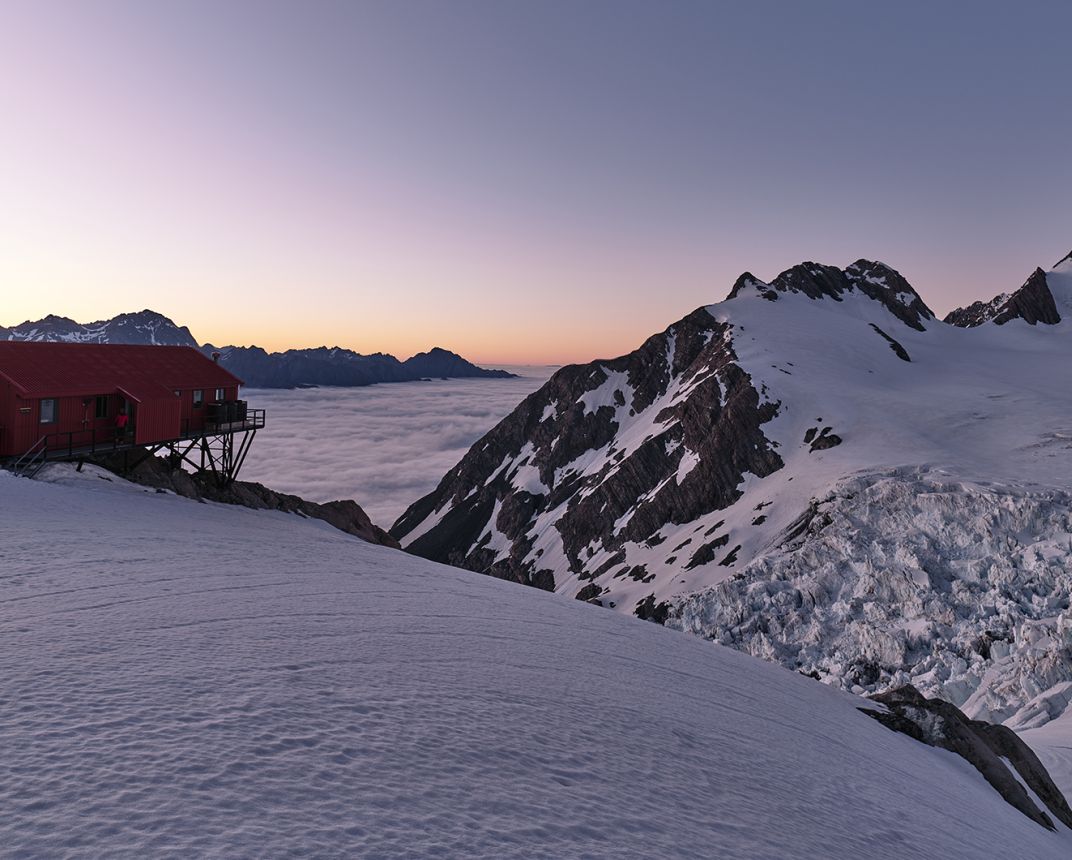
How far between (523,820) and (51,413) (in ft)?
103

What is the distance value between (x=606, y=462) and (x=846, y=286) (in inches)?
3292

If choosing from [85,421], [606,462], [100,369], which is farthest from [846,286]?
[85,421]

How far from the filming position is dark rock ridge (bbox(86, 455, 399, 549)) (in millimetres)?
28750

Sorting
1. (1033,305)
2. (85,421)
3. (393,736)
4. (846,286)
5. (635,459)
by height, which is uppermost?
(846,286)

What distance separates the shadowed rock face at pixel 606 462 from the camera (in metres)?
78.2

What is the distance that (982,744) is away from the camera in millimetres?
16328

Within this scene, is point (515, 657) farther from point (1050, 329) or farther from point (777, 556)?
point (1050, 329)

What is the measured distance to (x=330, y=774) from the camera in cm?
604

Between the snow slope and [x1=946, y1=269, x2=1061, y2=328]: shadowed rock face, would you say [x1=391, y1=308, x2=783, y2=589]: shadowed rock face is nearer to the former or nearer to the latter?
the snow slope

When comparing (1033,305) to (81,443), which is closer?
(81,443)

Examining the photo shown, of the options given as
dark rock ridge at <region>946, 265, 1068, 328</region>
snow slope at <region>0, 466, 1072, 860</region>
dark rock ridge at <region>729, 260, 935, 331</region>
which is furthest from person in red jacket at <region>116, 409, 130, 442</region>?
dark rock ridge at <region>946, 265, 1068, 328</region>

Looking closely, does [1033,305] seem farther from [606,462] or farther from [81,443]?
[81,443]

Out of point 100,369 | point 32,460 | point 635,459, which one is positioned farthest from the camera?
point 635,459

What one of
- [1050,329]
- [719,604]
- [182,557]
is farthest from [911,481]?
[1050,329]
